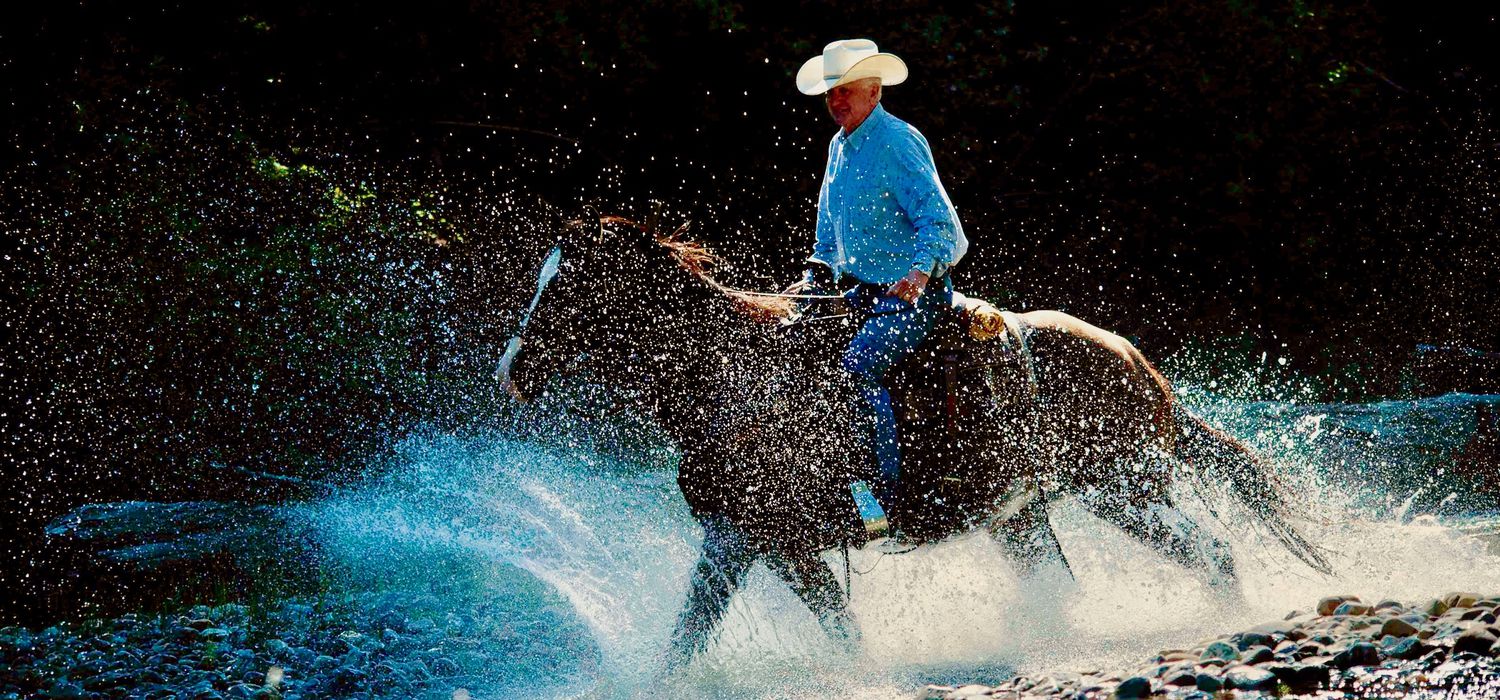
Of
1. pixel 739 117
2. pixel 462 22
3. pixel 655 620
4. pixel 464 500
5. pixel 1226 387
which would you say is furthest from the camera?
pixel 1226 387

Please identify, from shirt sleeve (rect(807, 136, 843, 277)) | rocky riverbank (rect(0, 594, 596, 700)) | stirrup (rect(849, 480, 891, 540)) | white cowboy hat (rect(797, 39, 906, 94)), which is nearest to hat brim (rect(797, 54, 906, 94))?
white cowboy hat (rect(797, 39, 906, 94))

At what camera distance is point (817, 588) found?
5.04 meters

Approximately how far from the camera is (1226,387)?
1066 cm

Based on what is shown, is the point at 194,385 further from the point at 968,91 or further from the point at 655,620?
the point at 968,91

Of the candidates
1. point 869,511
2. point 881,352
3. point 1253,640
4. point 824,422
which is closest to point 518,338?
point 824,422

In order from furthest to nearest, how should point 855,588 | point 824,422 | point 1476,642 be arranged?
point 855,588 < point 824,422 < point 1476,642

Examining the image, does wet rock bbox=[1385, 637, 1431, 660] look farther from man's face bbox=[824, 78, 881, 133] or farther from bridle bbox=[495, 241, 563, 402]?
bridle bbox=[495, 241, 563, 402]

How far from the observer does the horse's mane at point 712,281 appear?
4.58 m

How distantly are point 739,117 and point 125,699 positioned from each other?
5.99 m

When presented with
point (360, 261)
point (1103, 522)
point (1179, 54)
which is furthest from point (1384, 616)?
point (1179, 54)

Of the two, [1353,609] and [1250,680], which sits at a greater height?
[1353,609]

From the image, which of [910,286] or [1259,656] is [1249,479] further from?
[910,286]

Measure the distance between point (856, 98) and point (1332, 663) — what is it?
2655 mm

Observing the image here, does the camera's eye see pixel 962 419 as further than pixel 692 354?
Yes
